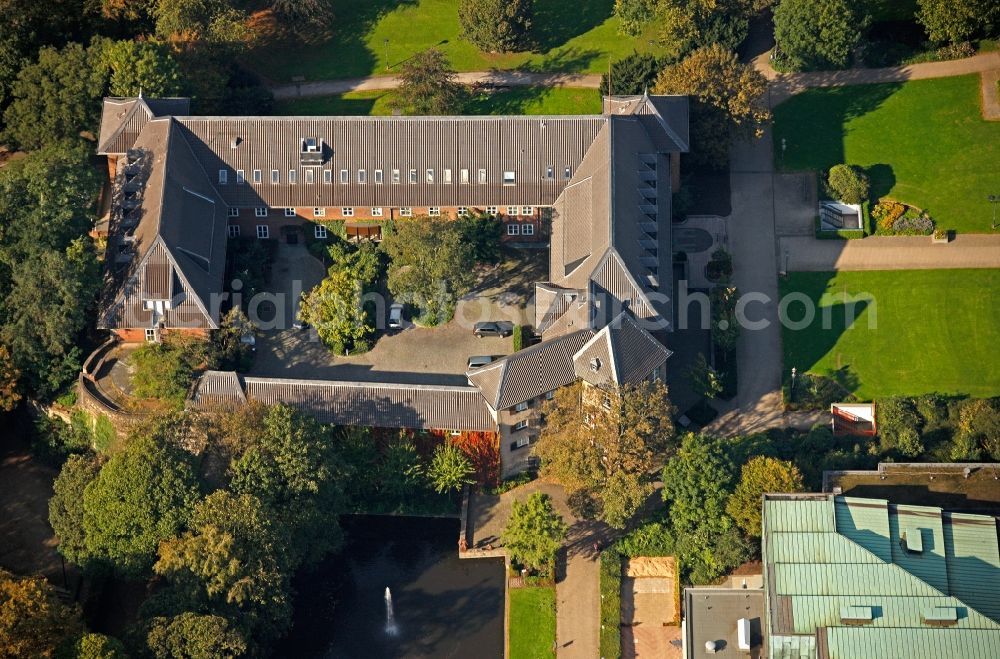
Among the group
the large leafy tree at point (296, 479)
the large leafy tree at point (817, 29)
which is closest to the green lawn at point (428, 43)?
the large leafy tree at point (817, 29)

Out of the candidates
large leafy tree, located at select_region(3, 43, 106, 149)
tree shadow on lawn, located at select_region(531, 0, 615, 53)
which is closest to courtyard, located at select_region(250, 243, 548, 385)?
large leafy tree, located at select_region(3, 43, 106, 149)

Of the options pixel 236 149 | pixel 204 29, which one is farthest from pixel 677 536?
pixel 204 29

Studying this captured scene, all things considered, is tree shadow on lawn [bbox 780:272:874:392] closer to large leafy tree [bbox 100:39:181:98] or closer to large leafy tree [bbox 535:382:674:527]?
large leafy tree [bbox 535:382:674:527]

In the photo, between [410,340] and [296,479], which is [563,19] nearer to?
[410,340]

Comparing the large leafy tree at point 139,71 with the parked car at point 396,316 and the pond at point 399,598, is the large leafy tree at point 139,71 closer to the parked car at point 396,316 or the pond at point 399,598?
the parked car at point 396,316

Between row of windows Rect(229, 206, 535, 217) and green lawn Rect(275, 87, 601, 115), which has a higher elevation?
green lawn Rect(275, 87, 601, 115)

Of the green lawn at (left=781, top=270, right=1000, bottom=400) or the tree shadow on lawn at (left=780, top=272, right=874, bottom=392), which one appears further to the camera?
the tree shadow on lawn at (left=780, top=272, right=874, bottom=392)

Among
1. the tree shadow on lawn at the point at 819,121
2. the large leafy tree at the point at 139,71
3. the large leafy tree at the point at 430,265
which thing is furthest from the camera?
the tree shadow on lawn at the point at 819,121
